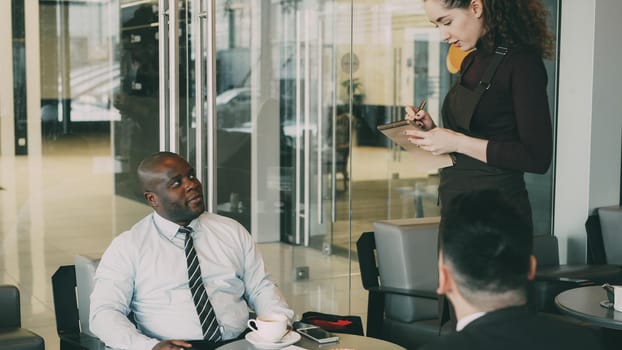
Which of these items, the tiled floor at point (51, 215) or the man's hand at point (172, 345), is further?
the tiled floor at point (51, 215)

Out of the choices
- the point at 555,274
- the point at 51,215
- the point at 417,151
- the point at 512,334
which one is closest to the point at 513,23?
the point at 417,151

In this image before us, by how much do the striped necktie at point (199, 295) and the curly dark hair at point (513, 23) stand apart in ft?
4.68

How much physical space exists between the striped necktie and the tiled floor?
1.47 metres

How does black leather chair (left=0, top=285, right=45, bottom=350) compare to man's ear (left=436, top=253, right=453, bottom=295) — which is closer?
man's ear (left=436, top=253, right=453, bottom=295)

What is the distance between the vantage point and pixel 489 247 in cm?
191

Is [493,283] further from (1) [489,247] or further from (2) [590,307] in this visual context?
(2) [590,307]

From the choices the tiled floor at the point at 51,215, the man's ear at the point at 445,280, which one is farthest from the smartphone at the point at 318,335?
the tiled floor at the point at 51,215

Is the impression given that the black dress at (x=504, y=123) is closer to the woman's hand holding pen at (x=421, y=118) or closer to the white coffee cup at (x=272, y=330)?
the woman's hand holding pen at (x=421, y=118)

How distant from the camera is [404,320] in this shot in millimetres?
4941

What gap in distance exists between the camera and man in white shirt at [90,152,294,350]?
3.63m

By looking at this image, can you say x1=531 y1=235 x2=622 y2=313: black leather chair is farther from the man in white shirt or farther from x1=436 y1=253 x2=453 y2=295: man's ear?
x1=436 y1=253 x2=453 y2=295: man's ear

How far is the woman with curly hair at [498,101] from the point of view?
3.18 metres

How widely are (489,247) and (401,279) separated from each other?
3.12m

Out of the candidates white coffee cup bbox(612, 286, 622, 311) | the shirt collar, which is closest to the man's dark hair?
the shirt collar
